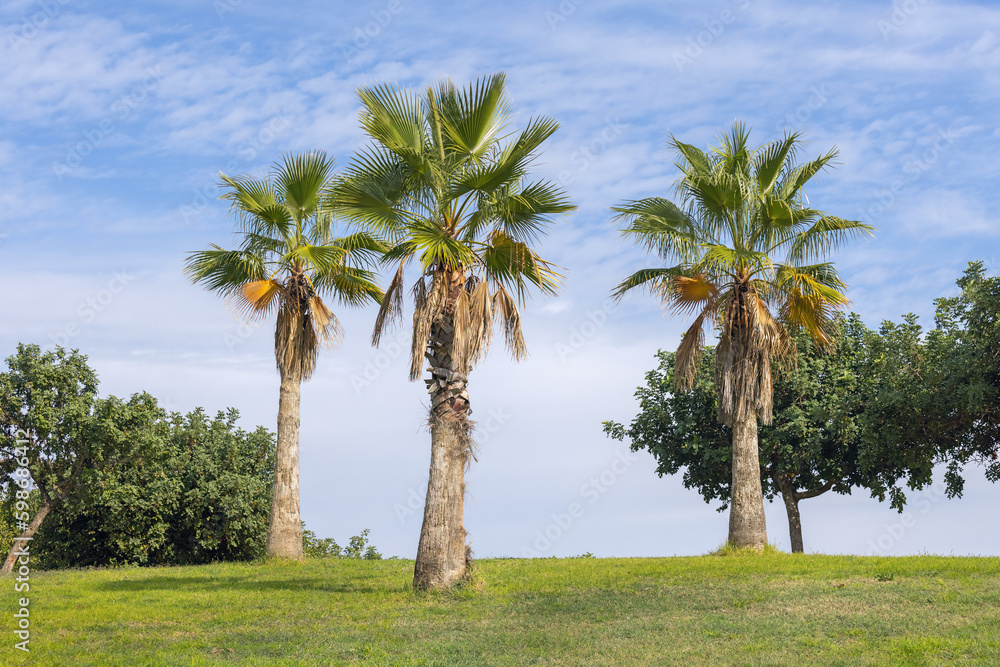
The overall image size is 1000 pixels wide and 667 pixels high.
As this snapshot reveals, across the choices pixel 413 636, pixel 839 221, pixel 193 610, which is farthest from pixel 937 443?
pixel 193 610

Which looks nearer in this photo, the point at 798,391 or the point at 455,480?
the point at 455,480

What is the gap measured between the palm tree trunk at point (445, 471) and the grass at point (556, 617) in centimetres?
55

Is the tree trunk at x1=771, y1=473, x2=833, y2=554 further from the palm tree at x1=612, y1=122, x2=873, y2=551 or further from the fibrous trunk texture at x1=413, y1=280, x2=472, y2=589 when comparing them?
the fibrous trunk texture at x1=413, y1=280, x2=472, y2=589

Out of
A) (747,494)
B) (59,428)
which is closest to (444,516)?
(747,494)

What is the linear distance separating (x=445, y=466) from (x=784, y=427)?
15958 millimetres

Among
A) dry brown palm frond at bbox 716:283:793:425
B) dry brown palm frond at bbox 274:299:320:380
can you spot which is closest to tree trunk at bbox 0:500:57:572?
dry brown palm frond at bbox 274:299:320:380

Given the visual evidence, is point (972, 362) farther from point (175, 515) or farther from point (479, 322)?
point (175, 515)

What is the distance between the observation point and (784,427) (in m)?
29.5

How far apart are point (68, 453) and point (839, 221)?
23207mm

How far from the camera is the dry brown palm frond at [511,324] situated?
1827cm

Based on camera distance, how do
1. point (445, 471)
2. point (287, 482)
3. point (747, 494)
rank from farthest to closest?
point (287, 482) → point (747, 494) → point (445, 471)

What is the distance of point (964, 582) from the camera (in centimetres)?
1584

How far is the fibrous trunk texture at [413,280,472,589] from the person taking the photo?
677 inches

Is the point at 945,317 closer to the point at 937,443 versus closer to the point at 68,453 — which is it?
the point at 937,443
